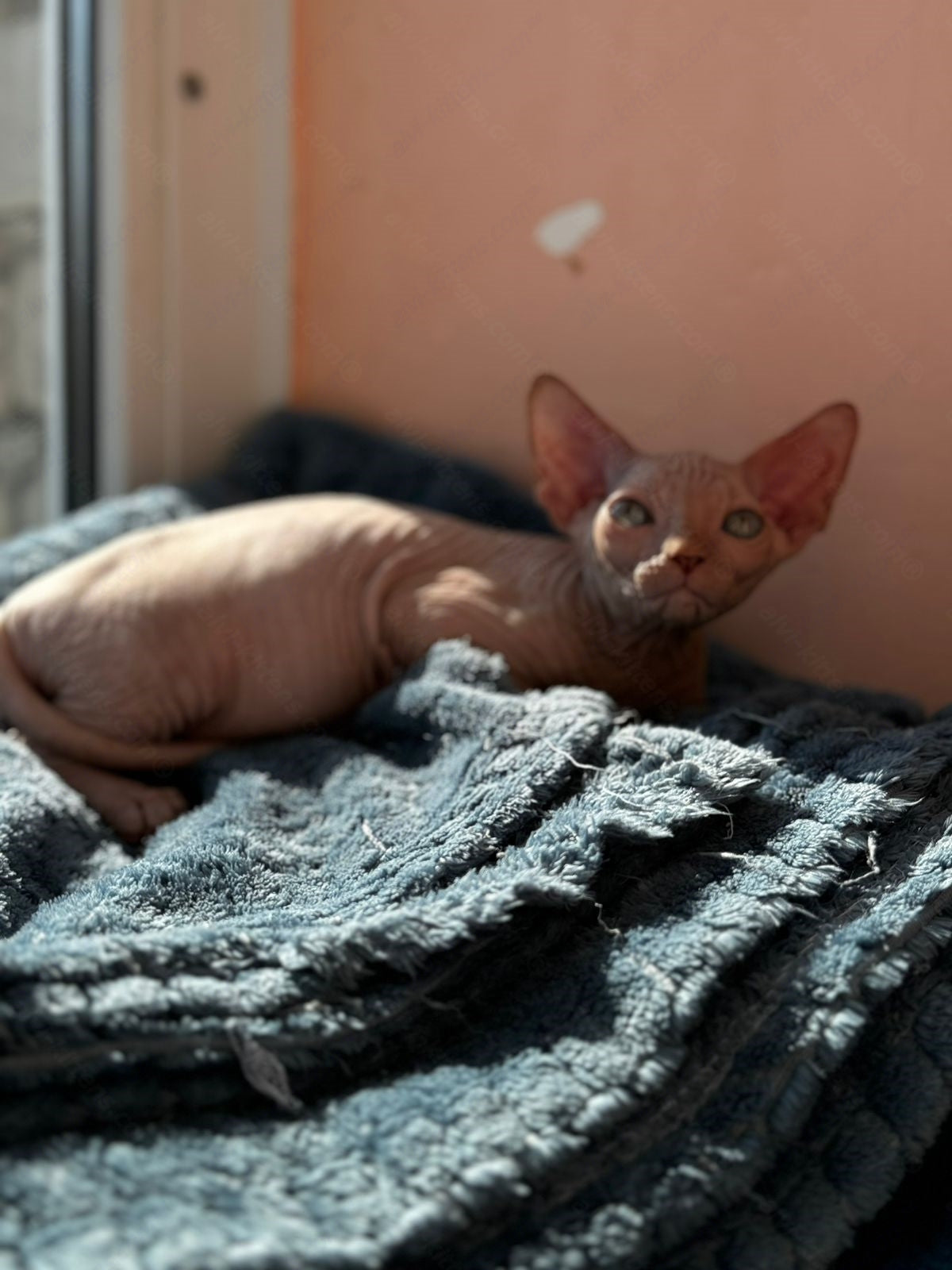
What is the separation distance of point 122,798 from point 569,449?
1.61 ft

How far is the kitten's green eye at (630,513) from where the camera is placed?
104 centimetres

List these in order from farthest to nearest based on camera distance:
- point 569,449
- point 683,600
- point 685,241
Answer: point 685,241 < point 569,449 < point 683,600

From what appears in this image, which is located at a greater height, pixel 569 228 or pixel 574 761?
pixel 569 228

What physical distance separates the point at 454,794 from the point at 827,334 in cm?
62

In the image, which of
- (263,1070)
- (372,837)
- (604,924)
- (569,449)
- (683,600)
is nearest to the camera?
(263,1070)

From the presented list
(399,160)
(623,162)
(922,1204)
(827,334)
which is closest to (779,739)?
(922,1204)

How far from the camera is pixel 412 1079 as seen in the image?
69 centimetres

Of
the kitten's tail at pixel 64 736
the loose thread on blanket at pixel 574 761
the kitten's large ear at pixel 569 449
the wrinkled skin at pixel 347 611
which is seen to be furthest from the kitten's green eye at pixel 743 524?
the kitten's tail at pixel 64 736

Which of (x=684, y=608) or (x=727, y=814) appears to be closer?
(x=727, y=814)

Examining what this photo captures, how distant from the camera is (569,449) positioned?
1.13 meters

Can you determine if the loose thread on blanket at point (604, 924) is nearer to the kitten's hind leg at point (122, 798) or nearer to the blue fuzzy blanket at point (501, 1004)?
the blue fuzzy blanket at point (501, 1004)

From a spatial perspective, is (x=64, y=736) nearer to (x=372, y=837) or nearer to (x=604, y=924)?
(x=372, y=837)

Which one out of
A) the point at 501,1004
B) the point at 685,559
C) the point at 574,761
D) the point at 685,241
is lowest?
the point at 501,1004

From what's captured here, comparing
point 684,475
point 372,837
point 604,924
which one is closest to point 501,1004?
point 604,924
